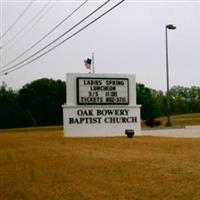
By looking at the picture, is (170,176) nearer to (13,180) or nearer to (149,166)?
(149,166)

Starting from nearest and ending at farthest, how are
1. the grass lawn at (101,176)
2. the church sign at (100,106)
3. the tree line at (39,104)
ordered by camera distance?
the grass lawn at (101,176)
the church sign at (100,106)
the tree line at (39,104)

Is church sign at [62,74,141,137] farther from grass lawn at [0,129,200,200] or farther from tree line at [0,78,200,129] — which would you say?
tree line at [0,78,200,129]

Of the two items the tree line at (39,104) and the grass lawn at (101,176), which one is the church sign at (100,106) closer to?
the grass lawn at (101,176)

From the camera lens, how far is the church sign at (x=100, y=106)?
102ft

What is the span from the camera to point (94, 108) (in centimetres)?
3156

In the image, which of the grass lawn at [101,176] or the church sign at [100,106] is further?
the church sign at [100,106]

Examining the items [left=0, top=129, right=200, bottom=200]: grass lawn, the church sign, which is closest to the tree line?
the church sign

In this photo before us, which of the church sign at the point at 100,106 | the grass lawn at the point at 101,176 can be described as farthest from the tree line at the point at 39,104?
the grass lawn at the point at 101,176

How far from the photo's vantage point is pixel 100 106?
31.6 meters

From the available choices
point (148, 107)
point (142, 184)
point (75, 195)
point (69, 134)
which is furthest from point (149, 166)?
point (148, 107)

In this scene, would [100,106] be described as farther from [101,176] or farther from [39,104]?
A: [39,104]

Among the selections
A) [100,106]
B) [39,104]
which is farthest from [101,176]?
[39,104]

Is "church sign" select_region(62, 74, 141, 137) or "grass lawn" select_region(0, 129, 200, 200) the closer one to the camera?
"grass lawn" select_region(0, 129, 200, 200)

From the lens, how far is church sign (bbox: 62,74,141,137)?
3116cm
